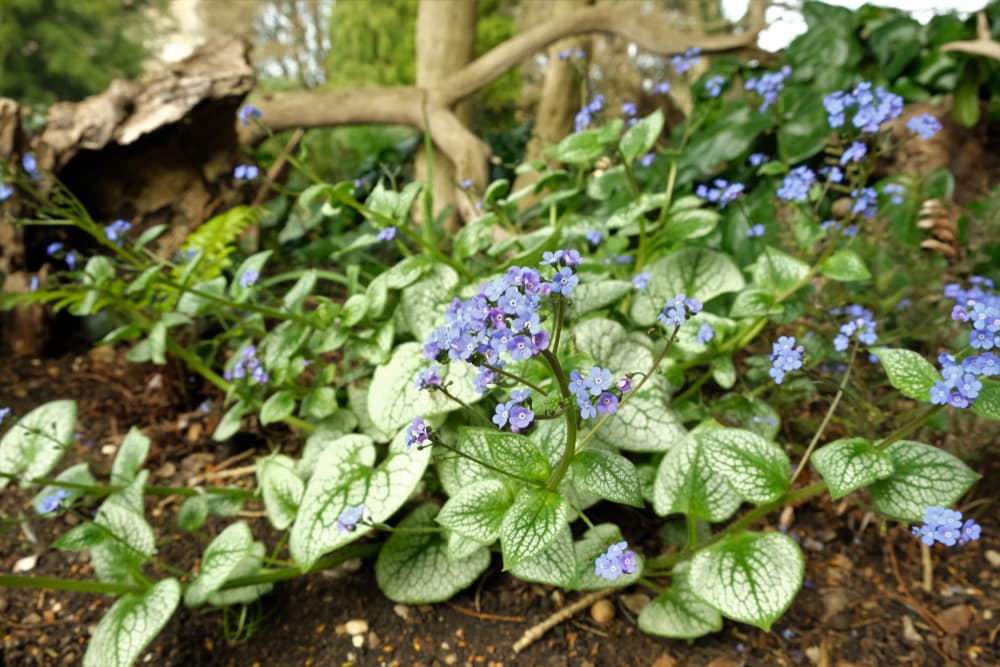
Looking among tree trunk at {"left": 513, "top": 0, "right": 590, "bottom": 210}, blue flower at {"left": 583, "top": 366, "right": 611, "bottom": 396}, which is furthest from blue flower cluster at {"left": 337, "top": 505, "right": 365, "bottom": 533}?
A: tree trunk at {"left": 513, "top": 0, "right": 590, "bottom": 210}

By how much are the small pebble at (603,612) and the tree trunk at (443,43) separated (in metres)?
2.14

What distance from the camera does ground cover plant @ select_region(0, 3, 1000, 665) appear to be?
51.4 inches

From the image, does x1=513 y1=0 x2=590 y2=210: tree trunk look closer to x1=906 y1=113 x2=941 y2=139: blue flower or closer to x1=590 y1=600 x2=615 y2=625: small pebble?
x1=906 y1=113 x2=941 y2=139: blue flower

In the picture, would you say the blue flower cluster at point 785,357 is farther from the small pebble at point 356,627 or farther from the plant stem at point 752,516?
the small pebble at point 356,627

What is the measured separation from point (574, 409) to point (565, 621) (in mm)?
843

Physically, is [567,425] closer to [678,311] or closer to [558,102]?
[678,311]

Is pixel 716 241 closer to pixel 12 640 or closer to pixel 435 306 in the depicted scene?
pixel 435 306

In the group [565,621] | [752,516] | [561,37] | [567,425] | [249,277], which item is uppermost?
[561,37]

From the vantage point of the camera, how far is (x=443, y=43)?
3.59 m

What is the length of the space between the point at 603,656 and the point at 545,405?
0.86 metres

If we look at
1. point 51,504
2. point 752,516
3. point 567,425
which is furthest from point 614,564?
point 51,504

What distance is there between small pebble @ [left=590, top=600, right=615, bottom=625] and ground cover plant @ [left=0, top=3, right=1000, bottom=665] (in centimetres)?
11

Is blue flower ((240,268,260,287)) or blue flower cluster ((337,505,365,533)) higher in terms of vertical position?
blue flower ((240,268,260,287))

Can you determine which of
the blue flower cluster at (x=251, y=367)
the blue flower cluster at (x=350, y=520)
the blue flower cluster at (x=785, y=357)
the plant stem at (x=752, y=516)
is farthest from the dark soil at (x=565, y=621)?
the blue flower cluster at (x=785, y=357)
